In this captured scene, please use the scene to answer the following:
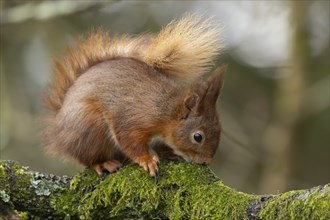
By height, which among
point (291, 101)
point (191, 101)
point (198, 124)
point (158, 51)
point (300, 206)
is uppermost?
point (158, 51)

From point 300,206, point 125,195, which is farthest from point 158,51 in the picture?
point 300,206

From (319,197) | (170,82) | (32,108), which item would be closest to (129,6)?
(32,108)

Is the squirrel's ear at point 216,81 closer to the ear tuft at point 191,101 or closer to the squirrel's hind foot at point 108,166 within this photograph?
the ear tuft at point 191,101

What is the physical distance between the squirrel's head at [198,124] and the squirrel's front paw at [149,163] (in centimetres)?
30

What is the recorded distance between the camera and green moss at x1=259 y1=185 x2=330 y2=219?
2.29 metres

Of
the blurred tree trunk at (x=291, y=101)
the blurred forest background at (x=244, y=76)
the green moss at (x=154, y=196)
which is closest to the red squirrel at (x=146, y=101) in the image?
the green moss at (x=154, y=196)

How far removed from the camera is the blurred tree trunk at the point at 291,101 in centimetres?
588

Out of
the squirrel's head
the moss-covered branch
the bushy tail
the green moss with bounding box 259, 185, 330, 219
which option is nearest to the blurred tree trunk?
the bushy tail

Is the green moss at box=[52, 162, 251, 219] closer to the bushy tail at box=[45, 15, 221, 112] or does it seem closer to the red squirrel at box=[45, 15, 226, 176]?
the red squirrel at box=[45, 15, 226, 176]

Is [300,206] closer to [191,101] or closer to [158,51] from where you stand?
[191,101]

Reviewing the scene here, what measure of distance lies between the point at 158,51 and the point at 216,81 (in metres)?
0.40

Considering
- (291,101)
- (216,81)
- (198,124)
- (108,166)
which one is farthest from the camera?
(291,101)

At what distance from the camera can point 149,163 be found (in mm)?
3053

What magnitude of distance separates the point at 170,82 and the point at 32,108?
4069 mm
